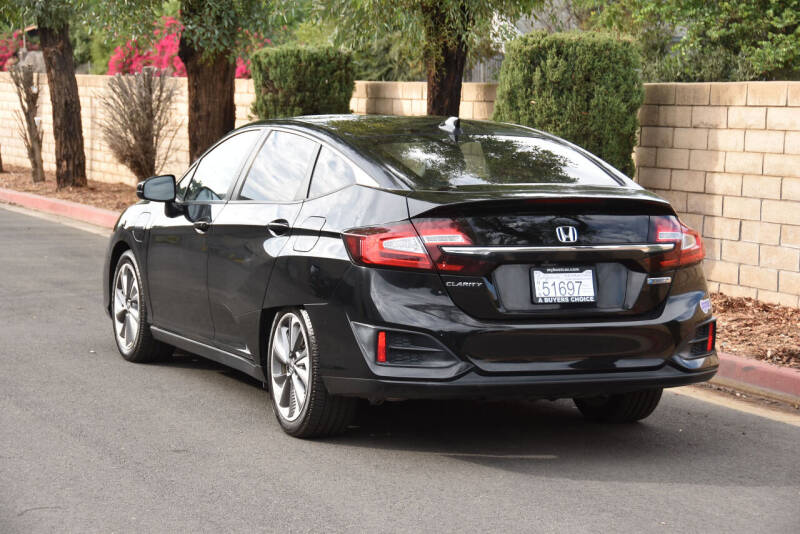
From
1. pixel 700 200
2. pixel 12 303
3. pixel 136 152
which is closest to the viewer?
pixel 12 303

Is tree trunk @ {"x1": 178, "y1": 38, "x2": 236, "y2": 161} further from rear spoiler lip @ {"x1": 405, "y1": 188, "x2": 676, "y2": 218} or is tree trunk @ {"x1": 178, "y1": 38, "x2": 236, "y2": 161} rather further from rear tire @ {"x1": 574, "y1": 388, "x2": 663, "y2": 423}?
rear spoiler lip @ {"x1": 405, "y1": 188, "x2": 676, "y2": 218}

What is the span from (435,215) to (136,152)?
15331 millimetres

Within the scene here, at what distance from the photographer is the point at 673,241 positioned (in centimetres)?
582

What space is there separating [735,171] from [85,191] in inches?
515

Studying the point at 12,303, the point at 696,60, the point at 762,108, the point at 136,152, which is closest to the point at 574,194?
the point at 762,108

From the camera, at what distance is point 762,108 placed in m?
10.5

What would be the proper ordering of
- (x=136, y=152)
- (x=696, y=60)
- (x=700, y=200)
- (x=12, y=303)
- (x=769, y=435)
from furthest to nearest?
1. (x=696, y=60)
2. (x=136, y=152)
3. (x=700, y=200)
4. (x=12, y=303)
5. (x=769, y=435)

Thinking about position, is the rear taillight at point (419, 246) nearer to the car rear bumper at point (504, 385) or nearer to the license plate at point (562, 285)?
the license plate at point (562, 285)

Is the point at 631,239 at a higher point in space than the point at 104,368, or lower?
higher

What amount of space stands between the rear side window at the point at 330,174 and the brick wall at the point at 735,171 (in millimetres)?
5341

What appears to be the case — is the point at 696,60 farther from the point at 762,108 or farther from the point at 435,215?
the point at 435,215

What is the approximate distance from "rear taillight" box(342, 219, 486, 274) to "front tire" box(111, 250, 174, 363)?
2.74m

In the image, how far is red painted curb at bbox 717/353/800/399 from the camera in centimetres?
761

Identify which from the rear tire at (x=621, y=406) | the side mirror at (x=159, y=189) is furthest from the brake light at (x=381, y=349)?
the side mirror at (x=159, y=189)
